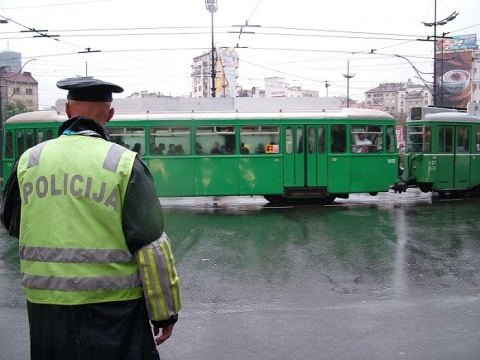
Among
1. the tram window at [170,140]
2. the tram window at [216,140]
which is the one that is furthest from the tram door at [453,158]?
the tram window at [170,140]

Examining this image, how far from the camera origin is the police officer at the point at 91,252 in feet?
7.98

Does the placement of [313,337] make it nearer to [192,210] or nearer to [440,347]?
[440,347]

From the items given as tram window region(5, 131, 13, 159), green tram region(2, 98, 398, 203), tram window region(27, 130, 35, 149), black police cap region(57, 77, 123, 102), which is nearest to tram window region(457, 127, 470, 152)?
green tram region(2, 98, 398, 203)

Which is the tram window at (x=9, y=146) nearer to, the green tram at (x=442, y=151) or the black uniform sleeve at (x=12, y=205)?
the green tram at (x=442, y=151)

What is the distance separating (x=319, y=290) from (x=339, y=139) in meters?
10.5

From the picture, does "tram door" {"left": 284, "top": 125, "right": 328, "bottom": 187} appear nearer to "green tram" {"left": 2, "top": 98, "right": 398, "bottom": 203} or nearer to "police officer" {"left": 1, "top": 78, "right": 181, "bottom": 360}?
"green tram" {"left": 2, "top": 98, "right": 398, "bottom": 203}

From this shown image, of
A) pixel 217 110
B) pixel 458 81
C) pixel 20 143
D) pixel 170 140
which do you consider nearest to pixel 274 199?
pixel 217 110

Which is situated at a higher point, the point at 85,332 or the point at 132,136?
the point at 132,136

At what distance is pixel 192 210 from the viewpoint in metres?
16.3

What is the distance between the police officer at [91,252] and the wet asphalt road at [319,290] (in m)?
2.70

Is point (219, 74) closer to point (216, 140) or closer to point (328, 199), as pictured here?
point (328, 199)

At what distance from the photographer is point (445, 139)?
1950 cm

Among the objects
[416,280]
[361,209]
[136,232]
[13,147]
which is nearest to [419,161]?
[361,209]

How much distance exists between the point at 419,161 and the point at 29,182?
18496 mm
